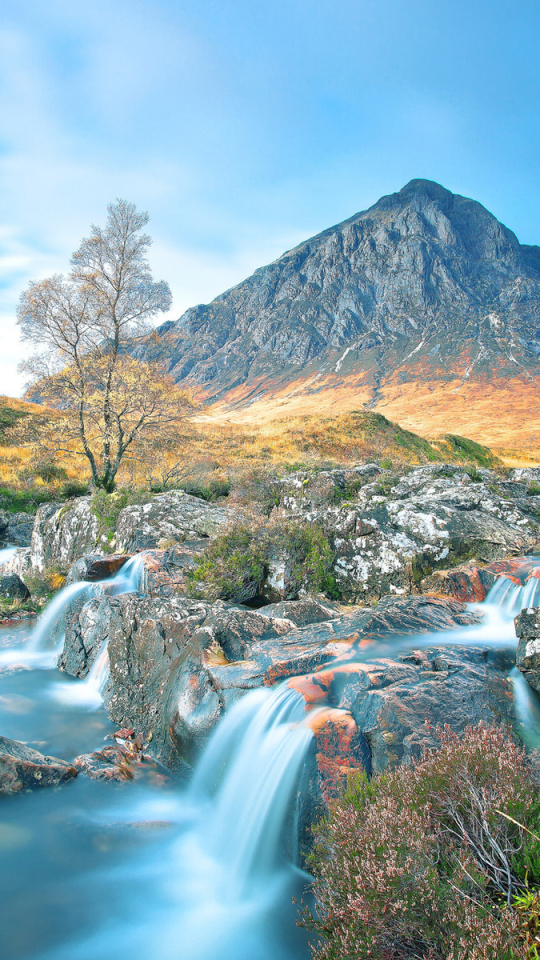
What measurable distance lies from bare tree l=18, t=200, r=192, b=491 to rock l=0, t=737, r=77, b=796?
12768 mm

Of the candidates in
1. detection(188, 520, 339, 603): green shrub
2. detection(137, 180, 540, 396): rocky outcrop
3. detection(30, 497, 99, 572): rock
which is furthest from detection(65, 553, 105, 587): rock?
detection(137, 180, 540, 396): rocky outcrop

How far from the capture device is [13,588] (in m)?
14.9

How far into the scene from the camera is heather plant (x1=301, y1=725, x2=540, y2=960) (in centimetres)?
250

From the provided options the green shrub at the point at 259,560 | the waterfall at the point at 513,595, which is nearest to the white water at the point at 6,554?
the green shrub at the point at 259,560

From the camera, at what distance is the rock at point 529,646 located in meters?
5.57

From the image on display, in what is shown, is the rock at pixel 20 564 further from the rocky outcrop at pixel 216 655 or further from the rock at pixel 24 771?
the rock at pixel 24 771

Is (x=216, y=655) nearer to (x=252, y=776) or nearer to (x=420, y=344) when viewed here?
(x=252, y=776)

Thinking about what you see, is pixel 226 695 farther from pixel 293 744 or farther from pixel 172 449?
pixel 172 449

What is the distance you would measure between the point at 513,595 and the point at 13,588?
587 inches

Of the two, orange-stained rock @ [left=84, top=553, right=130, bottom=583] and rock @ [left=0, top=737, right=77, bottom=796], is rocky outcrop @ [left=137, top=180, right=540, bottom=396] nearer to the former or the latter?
orange-stained rock @ [left=84, top=553, right=130, bottom=583]

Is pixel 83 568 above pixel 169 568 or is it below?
below

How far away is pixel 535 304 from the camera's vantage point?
162m

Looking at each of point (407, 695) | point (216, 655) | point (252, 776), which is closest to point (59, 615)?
point (216, 655)

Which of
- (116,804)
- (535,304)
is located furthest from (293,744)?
(535,304)
